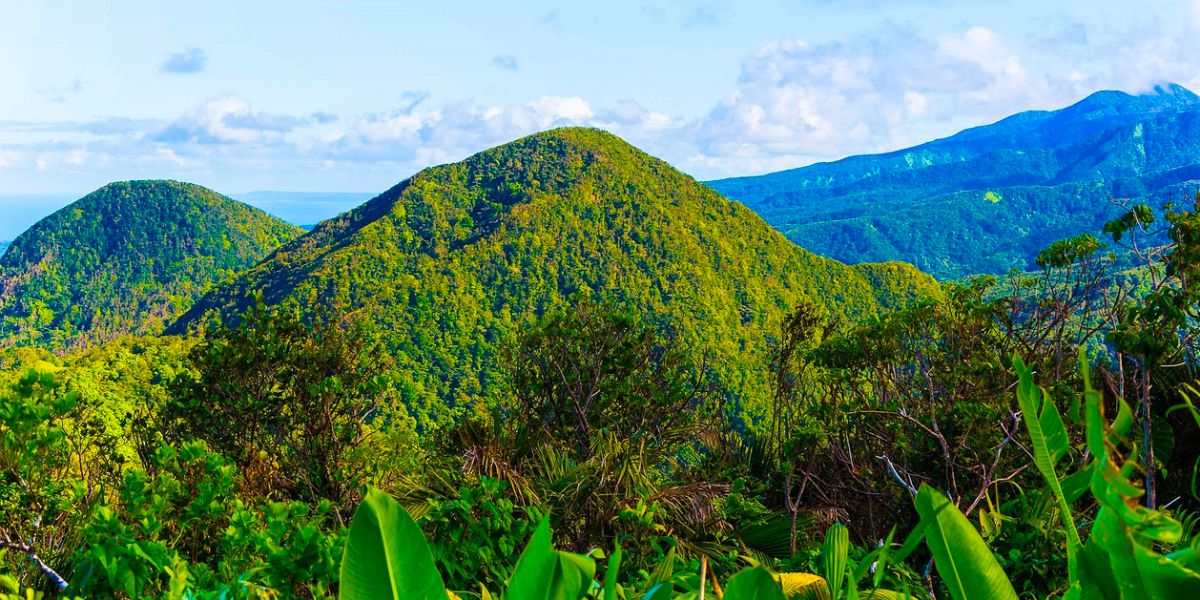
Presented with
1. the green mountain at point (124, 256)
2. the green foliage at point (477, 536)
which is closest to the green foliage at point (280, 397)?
the green foliage at point (477, 536)

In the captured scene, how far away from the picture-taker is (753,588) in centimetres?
51

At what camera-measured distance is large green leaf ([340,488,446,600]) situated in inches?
21.0

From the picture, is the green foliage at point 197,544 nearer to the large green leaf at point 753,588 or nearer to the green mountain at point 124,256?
the large green leaf at point 753,588

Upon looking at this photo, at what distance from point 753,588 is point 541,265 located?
51.4 m

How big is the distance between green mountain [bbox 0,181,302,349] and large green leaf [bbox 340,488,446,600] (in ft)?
238

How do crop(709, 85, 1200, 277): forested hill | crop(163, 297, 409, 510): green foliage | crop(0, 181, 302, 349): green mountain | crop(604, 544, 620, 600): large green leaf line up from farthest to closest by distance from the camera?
crop(709, 85, 1200, 277): forested hill → crop(0, 181, 302, 349): green mountain → crop(163, 297, 409, 510): green foliage → crop(604, 544, 620, 600): large green leaf

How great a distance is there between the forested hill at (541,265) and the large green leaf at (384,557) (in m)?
35.7

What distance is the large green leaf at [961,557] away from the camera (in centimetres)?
55

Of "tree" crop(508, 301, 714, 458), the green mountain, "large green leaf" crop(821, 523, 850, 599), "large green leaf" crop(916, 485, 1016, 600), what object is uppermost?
the green mountain

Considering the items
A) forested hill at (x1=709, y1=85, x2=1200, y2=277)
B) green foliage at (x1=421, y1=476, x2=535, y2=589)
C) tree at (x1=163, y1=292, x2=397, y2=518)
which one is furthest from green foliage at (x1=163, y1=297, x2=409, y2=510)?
forested hill at (x1=709, y1=85, x2=1200, y2=277)

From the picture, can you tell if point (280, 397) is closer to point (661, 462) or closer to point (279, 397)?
point (279, 397)

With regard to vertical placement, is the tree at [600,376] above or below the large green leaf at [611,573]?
below

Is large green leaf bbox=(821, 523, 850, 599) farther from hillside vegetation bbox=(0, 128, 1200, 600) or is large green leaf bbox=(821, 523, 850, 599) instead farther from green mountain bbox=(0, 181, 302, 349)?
green mountain bbox=(0, 181, 302, 349)

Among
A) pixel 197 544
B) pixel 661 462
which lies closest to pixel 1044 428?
pixel 197 544
